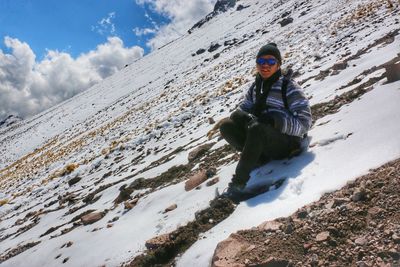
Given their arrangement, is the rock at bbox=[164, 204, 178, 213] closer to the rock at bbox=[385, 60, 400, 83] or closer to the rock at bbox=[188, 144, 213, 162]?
the rock at bbox=[188, 144, 213, 162]

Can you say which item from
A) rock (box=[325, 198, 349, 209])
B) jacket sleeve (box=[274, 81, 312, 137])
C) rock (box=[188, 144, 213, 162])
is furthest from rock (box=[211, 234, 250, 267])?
rock (box=[188, 144, 213, 162])

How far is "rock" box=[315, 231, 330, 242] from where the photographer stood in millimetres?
3174

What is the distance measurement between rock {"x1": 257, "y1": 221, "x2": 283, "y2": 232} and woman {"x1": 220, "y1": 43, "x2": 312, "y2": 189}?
3.38 ft

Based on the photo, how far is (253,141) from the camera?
4.60 meters

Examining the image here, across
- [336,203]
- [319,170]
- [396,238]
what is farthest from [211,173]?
[396,238]

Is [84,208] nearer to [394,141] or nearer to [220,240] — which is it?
[220,240]

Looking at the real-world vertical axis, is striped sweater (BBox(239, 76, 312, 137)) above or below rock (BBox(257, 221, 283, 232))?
above

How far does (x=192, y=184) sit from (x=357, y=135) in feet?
8.90

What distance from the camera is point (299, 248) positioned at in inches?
127

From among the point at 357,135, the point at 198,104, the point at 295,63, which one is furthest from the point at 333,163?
the point at 198,104

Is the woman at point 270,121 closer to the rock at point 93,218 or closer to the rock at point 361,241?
the rock at point 361,241

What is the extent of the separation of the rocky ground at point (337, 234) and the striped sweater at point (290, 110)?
1.34 m

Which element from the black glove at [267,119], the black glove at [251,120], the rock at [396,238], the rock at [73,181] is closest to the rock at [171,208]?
the black glove at [251,120]

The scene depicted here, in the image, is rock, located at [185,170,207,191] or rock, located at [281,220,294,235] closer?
rock, located at [281,220,294,235]
